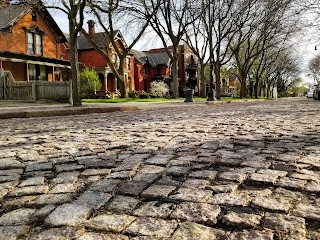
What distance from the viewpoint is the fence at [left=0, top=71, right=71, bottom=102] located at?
770 inches

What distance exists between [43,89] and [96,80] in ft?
39.5

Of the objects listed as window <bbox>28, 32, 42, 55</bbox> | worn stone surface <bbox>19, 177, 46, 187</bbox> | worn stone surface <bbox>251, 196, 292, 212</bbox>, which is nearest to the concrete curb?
worn stone surface <bbox>19, 177, 46, 187</bbox>

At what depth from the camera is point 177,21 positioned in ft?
92.2

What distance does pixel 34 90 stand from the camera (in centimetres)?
1977

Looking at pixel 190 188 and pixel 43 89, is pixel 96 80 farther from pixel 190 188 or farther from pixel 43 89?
A: pixel 190 188

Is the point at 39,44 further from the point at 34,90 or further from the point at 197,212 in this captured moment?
the point at 197,212

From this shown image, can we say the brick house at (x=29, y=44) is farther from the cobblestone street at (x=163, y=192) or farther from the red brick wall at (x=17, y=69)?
the cobblestone street at (x=163, y=192)

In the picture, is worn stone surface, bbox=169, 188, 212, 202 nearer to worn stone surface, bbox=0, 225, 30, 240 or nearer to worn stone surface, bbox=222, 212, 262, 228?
worn stone surface, bbox=222, 212, 262, 228

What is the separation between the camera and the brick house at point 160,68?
49625 millimetres

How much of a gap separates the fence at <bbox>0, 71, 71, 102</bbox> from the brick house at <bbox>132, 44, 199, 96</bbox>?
2904 cm

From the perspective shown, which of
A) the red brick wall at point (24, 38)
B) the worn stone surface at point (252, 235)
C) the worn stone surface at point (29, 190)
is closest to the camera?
the worn stone surface at point (252, 235)

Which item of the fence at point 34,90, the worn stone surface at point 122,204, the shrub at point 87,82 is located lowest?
the worn stone surface at point 122,204

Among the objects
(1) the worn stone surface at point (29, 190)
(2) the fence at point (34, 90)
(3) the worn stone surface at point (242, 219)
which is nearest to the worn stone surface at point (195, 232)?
(3) the worn stone surface at point (242, 219)

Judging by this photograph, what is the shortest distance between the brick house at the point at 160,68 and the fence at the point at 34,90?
29.0 metres
